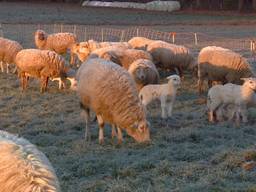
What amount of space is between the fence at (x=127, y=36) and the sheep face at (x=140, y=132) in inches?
582

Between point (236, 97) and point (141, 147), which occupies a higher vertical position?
point (236, 97)

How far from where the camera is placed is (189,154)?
29.2 ft

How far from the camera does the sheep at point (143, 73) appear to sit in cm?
1379

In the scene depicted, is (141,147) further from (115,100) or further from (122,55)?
(122,55)

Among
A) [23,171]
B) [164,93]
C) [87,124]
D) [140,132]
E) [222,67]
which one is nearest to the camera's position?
[23,171]

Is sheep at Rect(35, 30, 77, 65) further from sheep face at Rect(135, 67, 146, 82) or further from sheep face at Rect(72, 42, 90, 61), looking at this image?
sheep face at Rect(135, 67, 146, 82)

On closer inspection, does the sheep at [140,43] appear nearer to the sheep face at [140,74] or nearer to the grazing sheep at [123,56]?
the grazing sheep at [123,56]

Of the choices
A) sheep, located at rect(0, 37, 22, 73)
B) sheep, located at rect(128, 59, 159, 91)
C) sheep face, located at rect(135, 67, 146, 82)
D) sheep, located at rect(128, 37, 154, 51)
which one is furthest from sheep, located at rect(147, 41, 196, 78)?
sheep, located at rect(0, 37, 22, 73)

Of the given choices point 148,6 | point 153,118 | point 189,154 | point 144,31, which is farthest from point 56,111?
point 148,6

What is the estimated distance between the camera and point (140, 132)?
987cm

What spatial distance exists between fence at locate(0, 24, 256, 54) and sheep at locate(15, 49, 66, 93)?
27.2 ft

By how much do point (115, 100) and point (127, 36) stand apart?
1975 centimetres

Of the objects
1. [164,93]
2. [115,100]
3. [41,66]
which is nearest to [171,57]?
[41,66]

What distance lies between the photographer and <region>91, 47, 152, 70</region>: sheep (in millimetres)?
15470
